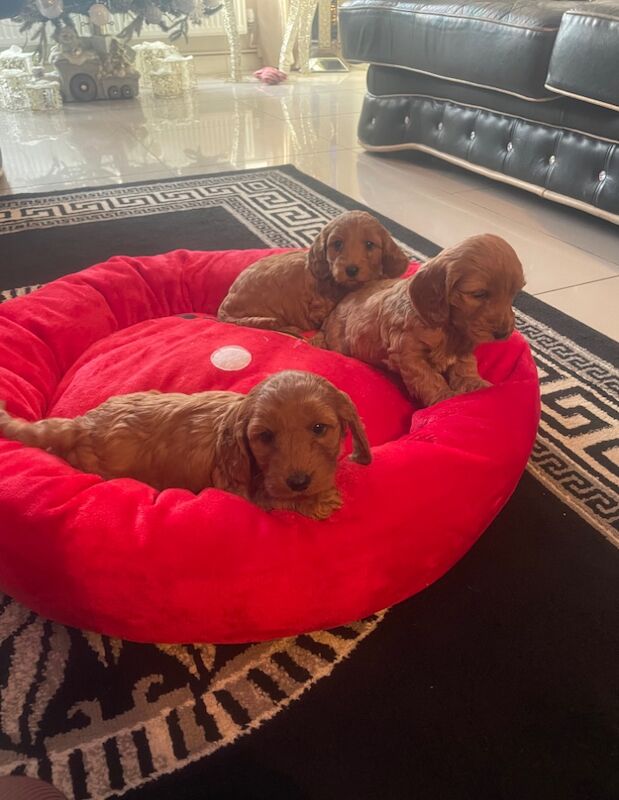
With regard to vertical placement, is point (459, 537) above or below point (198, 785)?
above

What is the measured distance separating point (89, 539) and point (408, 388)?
1.10 metres

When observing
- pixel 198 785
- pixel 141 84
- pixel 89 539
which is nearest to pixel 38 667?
pixel 89 539

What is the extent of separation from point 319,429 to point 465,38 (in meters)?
3.69

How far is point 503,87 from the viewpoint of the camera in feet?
13.1

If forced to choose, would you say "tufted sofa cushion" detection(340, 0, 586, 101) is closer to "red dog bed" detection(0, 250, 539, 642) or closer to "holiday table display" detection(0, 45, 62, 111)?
"red dog bed" detection(0, 250, 539, 642)

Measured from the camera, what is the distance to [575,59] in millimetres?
3463

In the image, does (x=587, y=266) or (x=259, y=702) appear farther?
(x=587, y=266)

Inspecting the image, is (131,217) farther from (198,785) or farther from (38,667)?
(198,785)

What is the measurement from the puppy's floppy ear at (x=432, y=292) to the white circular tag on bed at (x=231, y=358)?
1.93ft

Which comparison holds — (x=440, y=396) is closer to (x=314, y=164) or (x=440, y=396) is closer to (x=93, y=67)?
(x=314, y=164)

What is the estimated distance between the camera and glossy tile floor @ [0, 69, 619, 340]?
11.3 ft

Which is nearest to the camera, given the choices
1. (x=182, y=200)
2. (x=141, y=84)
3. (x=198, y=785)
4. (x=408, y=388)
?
(x=198, y=785)

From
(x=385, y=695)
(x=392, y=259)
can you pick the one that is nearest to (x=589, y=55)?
(x=392, y=259)

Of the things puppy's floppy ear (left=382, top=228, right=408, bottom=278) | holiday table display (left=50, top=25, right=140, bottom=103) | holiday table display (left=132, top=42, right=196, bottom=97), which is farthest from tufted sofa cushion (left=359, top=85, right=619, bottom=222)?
holiday table display (left=50, top=25, right=140, bottom=103)
